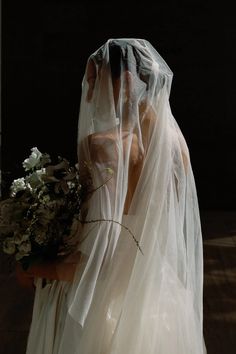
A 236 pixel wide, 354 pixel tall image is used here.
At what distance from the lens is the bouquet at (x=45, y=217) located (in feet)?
5.58

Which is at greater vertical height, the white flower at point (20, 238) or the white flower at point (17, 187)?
the white flower at point (17, 187)

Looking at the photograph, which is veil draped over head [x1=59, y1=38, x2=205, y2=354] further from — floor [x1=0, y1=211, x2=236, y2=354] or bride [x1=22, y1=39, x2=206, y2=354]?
floor [x1=0, y1=211, x2=236, y2=354]

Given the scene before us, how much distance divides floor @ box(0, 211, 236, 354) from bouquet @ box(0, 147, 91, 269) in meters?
1.84

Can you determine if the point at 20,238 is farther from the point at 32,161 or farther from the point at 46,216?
the point at 32,161

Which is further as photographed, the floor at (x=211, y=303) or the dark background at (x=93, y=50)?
the dark background at (x=93, y=50)

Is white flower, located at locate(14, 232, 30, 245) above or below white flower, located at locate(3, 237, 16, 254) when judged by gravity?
above

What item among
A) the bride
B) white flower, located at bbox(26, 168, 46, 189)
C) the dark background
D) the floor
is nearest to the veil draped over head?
the bride

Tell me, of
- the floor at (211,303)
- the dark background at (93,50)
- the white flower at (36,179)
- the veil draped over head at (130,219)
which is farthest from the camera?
the dark background at (93,50)

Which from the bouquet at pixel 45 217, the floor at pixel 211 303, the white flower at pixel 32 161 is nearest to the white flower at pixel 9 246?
the bouquet at pixel 45 217

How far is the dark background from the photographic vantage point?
7.53m

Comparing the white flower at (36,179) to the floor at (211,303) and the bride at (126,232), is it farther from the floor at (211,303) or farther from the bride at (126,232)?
the floor at (211,303)

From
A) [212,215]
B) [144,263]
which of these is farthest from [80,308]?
[212,215]

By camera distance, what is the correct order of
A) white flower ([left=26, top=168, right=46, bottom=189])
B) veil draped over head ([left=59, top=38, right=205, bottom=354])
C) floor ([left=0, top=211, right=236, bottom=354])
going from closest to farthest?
veil draped over head ([left=59, top=38, right=205, bottom=354]) < white flower ([left=26, top=168, right=46, bottom=189]) < floor ([left=0, top=211, right=236, bottom=354])

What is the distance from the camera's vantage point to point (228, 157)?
7.66 meters
